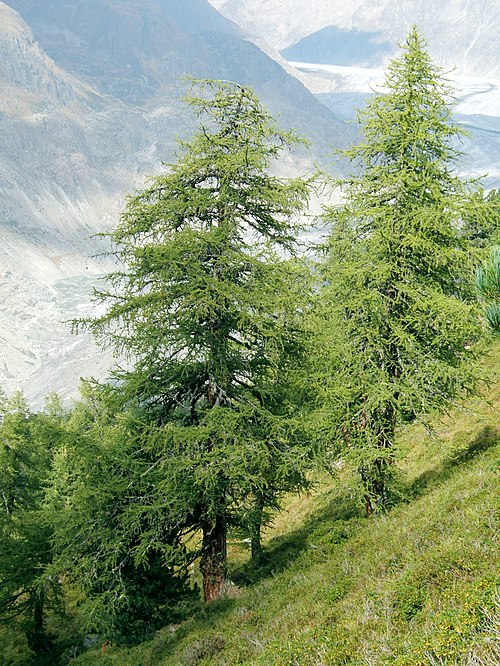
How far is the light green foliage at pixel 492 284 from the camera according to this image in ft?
18.6

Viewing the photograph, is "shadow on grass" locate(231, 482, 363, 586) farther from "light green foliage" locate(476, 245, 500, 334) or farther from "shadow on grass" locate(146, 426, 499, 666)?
"light green foliage" locate(476, 245, 500, 334)

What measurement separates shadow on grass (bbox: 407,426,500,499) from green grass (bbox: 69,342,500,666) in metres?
0.06

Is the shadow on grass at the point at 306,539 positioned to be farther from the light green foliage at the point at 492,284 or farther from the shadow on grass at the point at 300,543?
the light green foliage at the point at 492,284

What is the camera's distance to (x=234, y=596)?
11969 mm

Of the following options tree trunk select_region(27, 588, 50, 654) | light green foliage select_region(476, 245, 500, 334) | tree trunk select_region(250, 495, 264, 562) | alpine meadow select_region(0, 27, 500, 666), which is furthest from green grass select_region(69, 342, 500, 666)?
tree trunk select_region(27, 588, 50, 654)

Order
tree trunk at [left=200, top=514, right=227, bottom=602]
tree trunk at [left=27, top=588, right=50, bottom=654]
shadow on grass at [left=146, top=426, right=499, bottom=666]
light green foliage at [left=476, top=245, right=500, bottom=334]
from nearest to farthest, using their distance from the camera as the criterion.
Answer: light green foliage at [left=476, top=245, right=500, bottom=334] < shadow on grass at [left=146, top=426, right=499, bottom=666] < tree trunk at [left=200, top=514, right=227, bottom=602] < tree trunk at [left=27, top=588, right=50, bottom=654]

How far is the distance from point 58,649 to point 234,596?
16897 millimetres

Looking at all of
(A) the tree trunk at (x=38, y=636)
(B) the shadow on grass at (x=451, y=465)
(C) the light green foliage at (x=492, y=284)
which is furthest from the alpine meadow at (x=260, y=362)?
(A) the tree trunk at (x=38, y=636)

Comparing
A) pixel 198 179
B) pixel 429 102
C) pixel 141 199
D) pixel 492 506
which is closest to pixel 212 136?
pixel 198 179

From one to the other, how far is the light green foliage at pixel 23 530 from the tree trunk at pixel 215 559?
4009 mm

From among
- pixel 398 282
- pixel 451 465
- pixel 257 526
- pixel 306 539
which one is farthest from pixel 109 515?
pixel 451 465

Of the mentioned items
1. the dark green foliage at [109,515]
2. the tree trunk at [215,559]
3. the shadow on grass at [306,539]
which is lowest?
the shadow on grass at [306,539]

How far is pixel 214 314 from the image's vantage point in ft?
38.4

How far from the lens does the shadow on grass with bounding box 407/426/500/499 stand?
44.4ft
